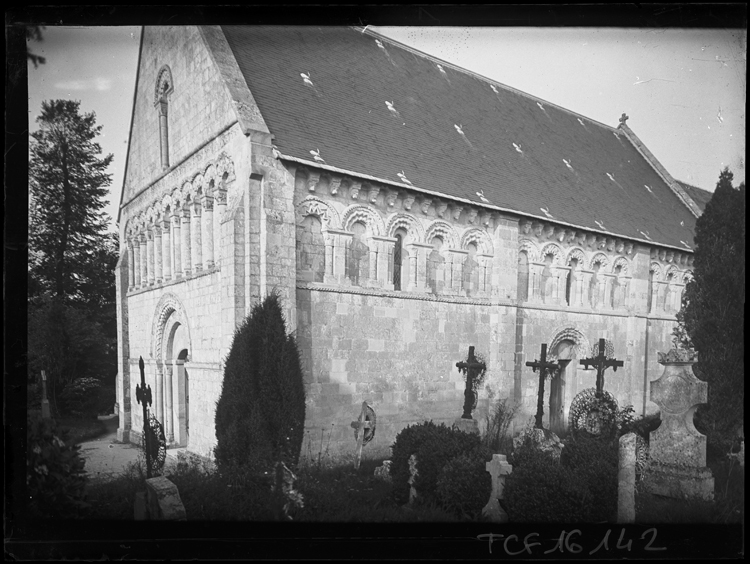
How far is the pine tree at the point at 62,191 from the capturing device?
18.6ft

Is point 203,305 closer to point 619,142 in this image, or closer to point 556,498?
point 556,498

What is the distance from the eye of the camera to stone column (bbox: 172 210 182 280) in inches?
311

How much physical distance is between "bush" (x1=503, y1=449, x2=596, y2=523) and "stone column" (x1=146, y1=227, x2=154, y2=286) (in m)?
6.28

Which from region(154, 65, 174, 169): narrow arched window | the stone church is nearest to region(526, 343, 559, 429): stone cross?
the stone church

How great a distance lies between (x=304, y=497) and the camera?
233 inches

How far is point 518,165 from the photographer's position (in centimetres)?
1030

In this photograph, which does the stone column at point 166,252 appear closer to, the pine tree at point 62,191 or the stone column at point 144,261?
the stone column at point 144,261

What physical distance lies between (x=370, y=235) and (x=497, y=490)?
4.50 metres

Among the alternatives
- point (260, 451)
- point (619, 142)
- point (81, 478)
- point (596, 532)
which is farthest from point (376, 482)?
point (619, 142)

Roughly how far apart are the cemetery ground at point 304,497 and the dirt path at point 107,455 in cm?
1

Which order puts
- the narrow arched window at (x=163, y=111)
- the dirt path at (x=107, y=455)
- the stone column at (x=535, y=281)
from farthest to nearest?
the stone column at (x=535, y=281)
the narrow arched window at (x=163, y=111)
the dirt path at (x=107, y=455)

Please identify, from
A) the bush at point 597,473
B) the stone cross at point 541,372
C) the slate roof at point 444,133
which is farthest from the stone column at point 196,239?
Answer: the bush at point 597,473

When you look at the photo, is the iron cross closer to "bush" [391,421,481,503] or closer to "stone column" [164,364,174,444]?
"bush" [391,421,481,503]

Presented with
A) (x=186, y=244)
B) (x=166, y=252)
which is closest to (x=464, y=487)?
(x=186, y=244)
